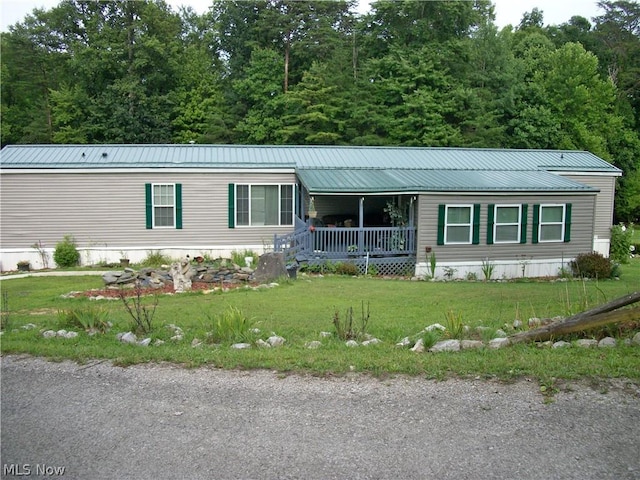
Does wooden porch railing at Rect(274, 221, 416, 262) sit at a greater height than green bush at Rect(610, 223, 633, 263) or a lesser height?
greater

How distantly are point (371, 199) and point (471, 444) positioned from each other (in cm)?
1573

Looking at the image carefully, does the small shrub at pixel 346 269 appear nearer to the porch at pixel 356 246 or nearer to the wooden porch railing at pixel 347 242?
the porch at pixel 356 246

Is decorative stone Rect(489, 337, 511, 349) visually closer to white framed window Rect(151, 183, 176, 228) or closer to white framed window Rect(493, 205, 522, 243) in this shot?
white framed window Rect(493, 205, 522, 243)

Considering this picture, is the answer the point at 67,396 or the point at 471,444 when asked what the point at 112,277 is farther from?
the point at 471,444

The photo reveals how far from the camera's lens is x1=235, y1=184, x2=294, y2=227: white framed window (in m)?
18.7

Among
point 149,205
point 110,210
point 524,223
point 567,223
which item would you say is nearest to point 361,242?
point 524,223

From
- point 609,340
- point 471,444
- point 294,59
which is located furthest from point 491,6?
point 471,444

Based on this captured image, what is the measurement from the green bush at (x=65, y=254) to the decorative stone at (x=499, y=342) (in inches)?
575

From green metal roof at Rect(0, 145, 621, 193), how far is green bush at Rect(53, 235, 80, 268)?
8.01ft

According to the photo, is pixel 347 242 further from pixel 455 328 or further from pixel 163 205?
pixel 455 328

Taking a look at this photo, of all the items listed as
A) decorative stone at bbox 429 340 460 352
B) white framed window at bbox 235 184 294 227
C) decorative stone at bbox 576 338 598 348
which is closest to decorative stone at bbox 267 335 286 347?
decorative stone at bbox 429 340 460 352

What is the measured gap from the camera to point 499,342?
661 cm

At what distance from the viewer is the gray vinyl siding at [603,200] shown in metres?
21.6

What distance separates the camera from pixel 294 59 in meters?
36.2
